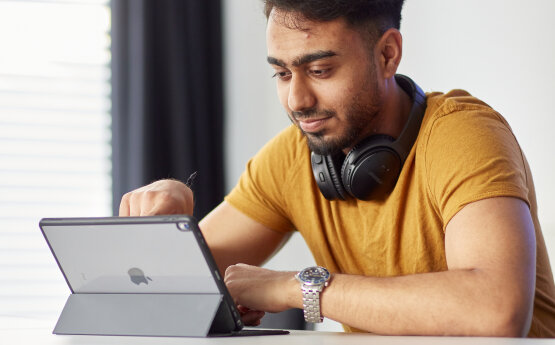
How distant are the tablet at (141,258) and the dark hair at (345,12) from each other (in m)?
0.63

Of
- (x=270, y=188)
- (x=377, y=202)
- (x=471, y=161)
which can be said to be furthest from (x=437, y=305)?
(x=270, y=188)

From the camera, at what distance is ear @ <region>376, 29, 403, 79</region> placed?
148 centimetres

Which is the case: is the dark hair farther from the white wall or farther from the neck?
the white wall

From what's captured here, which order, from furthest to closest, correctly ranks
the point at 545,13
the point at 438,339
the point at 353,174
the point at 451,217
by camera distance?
the point at 545,13 < the point at 353,174 < the point at 451,217 < the point at 438,339

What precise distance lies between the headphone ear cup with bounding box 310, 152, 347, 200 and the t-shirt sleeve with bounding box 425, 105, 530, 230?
0.20m

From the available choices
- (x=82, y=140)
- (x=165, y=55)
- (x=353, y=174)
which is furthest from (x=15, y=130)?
(x=353, y=174)

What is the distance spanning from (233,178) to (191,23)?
2.41 ft

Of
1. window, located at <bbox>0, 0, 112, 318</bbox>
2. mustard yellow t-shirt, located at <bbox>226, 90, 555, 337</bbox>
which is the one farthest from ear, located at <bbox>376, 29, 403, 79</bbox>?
window, located at <bbox>0, 0, 112, 318</bbox>

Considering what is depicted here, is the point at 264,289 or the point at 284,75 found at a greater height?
the point at 284,75

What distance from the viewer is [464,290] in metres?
1.08

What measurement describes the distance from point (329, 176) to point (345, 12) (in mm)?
350

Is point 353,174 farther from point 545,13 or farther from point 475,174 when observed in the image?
point 545,13

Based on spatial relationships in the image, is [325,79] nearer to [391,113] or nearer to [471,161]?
[391,113]

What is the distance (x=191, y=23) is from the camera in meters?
3.04
